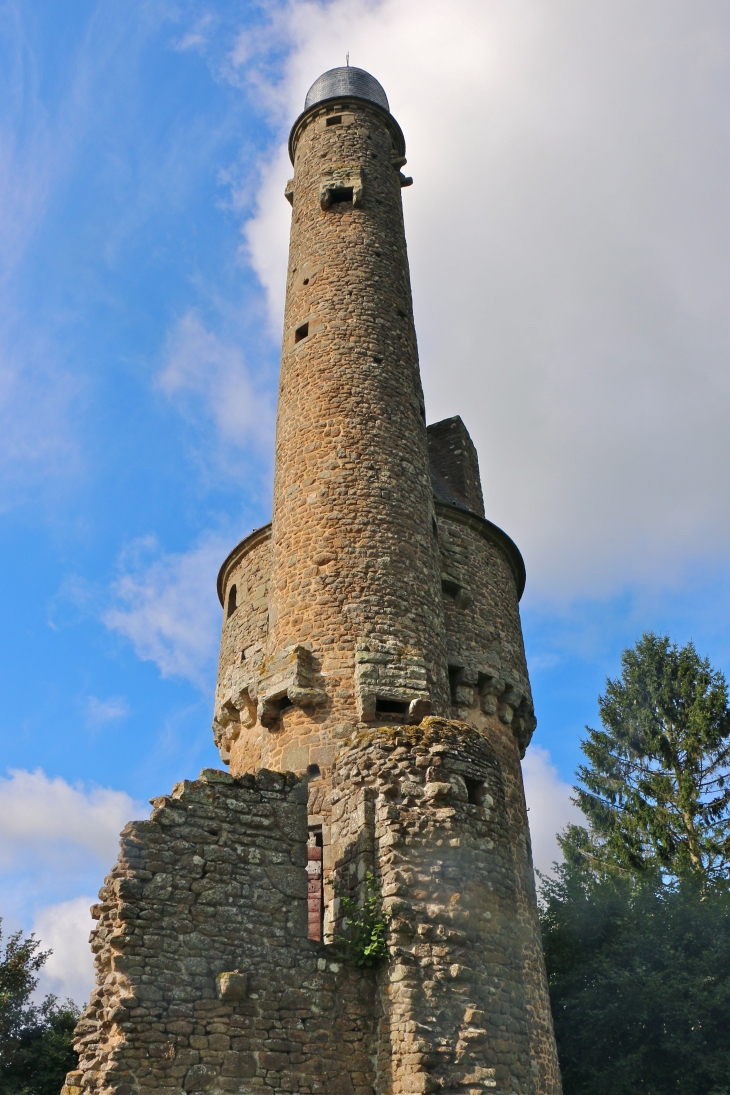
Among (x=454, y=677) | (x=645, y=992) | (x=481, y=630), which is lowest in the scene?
(x=645, y=992)

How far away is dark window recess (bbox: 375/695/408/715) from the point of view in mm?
10938

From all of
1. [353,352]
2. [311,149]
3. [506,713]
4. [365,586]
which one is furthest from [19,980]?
[311,149]

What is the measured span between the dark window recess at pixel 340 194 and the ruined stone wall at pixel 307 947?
10705mm

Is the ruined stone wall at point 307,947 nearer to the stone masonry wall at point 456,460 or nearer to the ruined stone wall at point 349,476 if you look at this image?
the ruined stone wall at point 349,476

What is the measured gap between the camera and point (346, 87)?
18.0 meters

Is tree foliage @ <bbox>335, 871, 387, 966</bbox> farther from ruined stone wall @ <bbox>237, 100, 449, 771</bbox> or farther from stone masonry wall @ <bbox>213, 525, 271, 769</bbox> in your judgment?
stone masonry wall @ <bbox>213, 525, 271, 769</bbox>

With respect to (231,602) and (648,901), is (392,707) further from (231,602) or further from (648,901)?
(648,901)

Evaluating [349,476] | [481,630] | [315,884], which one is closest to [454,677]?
[481,630]

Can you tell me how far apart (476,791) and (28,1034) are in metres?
14.5

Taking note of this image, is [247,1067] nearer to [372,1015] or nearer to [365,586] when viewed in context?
[372,1015]

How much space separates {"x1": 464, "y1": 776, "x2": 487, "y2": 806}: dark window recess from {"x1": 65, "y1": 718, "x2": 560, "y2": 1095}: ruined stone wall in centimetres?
2

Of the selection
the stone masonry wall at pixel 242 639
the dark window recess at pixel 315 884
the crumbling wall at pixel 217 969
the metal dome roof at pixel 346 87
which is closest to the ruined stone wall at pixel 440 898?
the crumbling wall at pixel 217 969

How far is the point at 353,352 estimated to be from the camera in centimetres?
1380

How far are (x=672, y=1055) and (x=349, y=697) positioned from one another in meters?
9.84
